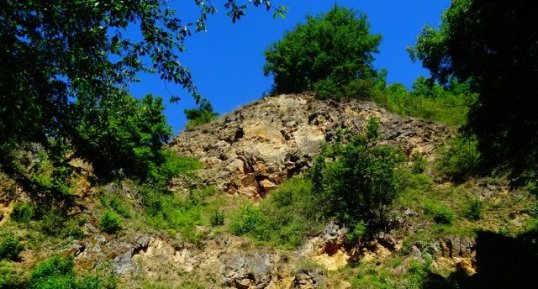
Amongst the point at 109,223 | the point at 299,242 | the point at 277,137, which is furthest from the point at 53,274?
the point at 277,137

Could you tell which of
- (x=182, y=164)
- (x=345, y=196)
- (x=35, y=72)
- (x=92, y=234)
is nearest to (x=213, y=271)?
(x=92, y=234)

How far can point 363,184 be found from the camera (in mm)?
17219

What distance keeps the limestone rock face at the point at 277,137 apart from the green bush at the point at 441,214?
509 cm

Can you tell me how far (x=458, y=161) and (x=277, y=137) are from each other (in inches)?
333

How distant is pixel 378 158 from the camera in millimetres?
17406

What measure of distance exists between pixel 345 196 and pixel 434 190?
4.10 meters

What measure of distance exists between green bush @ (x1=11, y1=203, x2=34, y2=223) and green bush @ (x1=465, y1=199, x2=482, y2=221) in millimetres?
14866

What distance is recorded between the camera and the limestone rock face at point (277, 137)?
72.4 feet

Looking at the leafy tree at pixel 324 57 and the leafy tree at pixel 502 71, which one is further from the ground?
the leafy tree at pixel 324 57

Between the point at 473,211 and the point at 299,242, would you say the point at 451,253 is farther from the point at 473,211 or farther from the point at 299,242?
the point at 299,242

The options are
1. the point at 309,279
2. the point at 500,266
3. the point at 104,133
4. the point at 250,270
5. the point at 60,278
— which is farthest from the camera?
the point at 250,270

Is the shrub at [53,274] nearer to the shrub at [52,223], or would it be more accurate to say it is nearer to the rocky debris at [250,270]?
the shrub at [52,223]

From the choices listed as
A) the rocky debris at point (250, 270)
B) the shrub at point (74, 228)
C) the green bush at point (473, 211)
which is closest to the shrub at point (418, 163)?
the green bush at point (473, 211)

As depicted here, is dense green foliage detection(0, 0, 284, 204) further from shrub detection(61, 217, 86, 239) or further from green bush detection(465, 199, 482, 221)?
green bush detection(465, 199, 482, 221)
